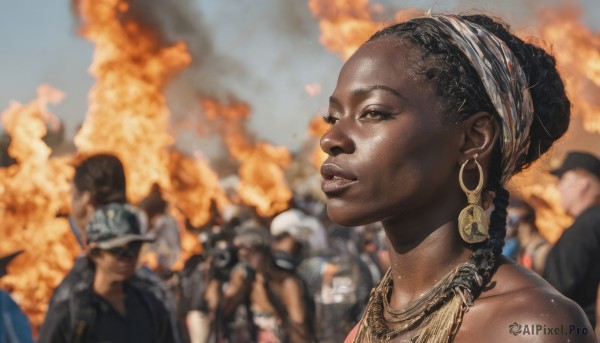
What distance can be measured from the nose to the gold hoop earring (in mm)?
258

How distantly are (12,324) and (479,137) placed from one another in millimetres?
3775

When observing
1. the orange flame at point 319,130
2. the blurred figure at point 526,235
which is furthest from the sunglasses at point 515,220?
the orange flame at point 319,130

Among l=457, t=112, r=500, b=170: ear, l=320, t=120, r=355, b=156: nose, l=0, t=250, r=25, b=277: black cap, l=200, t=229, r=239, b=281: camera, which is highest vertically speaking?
l=320, t=120, r=355, b=156: nose

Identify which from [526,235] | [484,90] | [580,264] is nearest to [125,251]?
[580,264]

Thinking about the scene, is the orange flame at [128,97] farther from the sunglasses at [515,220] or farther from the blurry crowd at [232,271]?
the sunglasses at [515,220]

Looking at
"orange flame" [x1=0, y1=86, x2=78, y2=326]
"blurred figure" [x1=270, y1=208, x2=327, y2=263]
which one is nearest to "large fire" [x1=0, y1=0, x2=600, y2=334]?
"orange flame" [x1=0, y1=86, x2=78, y2=326]

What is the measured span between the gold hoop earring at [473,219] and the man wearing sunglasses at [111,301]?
155 inches

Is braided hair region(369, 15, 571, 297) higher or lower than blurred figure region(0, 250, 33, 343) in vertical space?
higher

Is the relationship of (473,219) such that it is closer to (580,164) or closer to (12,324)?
A: (12,324)

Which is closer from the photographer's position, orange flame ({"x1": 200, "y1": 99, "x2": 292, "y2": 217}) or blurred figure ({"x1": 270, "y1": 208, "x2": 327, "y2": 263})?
blurred figure ({"x1": 270, "y1": 208, "x2": 327, "y2": 263})

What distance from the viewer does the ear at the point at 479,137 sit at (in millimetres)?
2211

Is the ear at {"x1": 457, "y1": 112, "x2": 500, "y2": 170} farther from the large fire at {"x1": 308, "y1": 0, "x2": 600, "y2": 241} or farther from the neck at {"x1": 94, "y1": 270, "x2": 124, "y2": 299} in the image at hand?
the neck at {"x1": 94, "y1": 270, "x2": 124, "y2": 299}

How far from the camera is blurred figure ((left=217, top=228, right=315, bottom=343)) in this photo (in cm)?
939

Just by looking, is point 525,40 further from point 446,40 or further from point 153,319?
point 153,319
